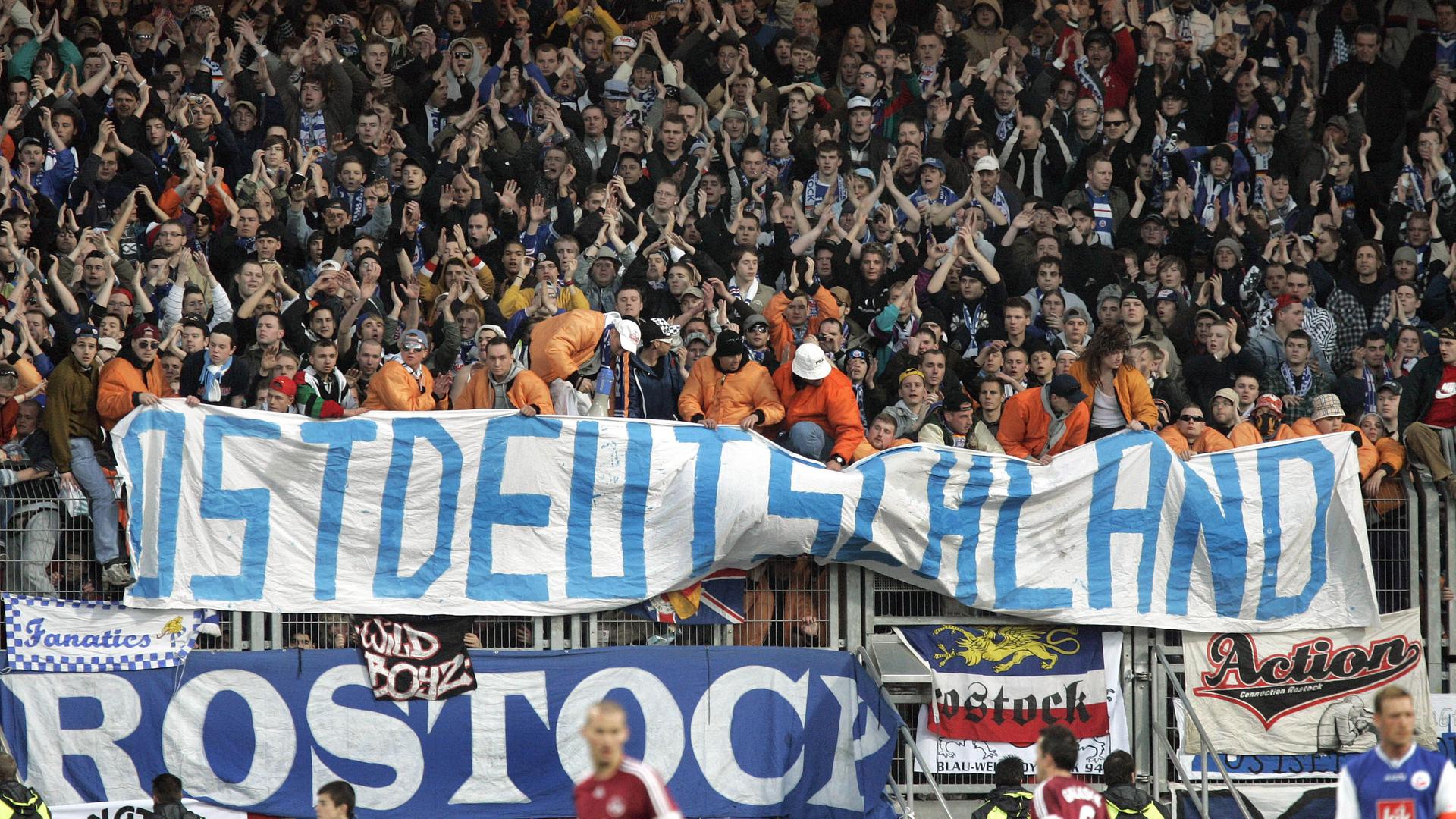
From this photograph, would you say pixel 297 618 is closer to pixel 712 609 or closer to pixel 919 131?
pixel 712 609

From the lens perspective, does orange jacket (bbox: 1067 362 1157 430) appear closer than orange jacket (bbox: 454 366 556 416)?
No

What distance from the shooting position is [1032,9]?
23.6 metres

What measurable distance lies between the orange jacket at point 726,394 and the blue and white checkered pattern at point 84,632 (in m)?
4.08

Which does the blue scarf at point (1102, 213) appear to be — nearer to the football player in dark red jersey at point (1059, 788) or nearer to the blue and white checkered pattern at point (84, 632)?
the football player in dark red jersey at point (1059, 788)

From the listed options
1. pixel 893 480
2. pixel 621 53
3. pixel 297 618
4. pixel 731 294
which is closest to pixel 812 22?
pixel 621 53

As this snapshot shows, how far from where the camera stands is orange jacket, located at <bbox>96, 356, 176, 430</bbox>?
48.8ft

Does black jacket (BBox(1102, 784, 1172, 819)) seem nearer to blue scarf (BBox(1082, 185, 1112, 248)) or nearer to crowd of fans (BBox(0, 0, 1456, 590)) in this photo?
crowd of fans (BBox(0, 0, 1456, 590))

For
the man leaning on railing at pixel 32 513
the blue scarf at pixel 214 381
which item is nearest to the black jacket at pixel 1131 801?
the blue scarf at pixel 214 381

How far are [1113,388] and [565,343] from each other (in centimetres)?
434

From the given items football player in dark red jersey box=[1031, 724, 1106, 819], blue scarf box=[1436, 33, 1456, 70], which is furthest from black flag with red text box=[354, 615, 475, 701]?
blue scarf box=[1436, 33, 1456, 70]

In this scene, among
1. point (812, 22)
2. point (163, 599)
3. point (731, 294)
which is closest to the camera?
point (163, 599)

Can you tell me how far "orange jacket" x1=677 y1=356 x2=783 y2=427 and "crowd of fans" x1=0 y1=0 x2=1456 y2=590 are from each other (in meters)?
0.04

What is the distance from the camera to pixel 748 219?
757 inches

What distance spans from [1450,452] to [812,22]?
9.77m
